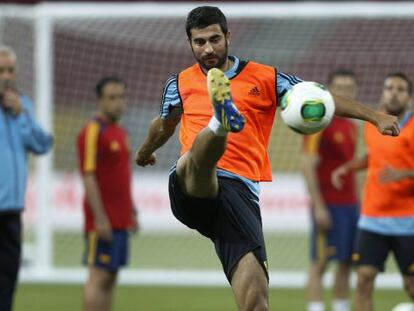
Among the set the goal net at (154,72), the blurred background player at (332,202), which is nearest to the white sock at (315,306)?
the blurred background player at (332,202)

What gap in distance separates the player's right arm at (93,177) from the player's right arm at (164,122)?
225cm

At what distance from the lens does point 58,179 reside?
15.4m

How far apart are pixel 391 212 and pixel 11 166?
2822 mm

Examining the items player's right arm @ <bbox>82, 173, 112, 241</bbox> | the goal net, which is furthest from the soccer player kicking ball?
the goal net

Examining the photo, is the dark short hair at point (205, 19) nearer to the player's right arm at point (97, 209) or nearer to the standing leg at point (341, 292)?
the player's right arm at point (97, 209)

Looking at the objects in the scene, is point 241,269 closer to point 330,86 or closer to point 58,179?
point 330,86

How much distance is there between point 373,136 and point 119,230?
220 cm

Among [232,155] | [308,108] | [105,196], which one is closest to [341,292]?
[105,196]

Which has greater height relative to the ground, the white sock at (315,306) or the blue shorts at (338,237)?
the blue shorts at (338,237)

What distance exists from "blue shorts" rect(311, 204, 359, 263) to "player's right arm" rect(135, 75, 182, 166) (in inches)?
155

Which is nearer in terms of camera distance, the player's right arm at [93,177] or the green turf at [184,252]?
the player's right arm at [93,177]

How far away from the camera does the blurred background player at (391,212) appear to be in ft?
28.0

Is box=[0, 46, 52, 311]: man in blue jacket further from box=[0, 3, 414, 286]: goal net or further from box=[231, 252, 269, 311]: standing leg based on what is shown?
box=[0, 3, 414, 286]: goal net

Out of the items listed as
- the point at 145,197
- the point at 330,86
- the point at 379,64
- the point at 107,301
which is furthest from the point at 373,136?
the point at 145,197
